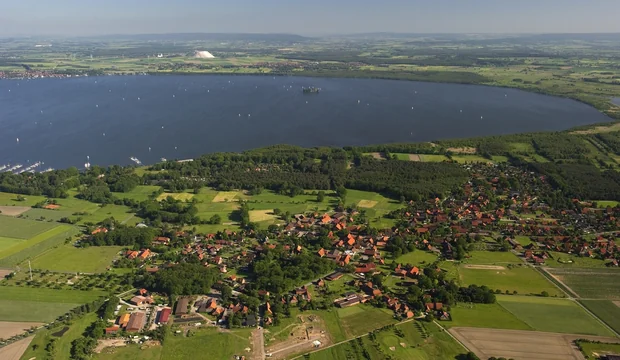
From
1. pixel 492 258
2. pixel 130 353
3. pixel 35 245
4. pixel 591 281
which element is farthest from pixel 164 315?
pixel 591 281

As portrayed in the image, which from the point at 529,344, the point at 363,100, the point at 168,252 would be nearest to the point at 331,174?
the point at 168,252

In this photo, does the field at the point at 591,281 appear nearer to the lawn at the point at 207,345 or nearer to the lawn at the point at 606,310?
the lawn at the point at 606,310

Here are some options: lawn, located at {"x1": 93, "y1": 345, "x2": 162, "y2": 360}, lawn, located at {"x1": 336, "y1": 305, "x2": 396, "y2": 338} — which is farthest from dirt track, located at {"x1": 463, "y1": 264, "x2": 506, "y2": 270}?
lawn, located at {"x1": 93, "y1": 345, "x2": 162, "y2": 360}

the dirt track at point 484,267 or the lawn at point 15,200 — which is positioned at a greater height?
the lawn at point 15,200

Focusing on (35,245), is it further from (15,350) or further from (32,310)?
(15,350)

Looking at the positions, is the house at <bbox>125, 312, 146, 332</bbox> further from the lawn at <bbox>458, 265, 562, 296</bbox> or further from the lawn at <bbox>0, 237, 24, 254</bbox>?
the lawn at <bbox>458, 265, 562, 296</bbox>

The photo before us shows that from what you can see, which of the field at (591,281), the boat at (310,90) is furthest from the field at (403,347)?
the boat at (310,90)
